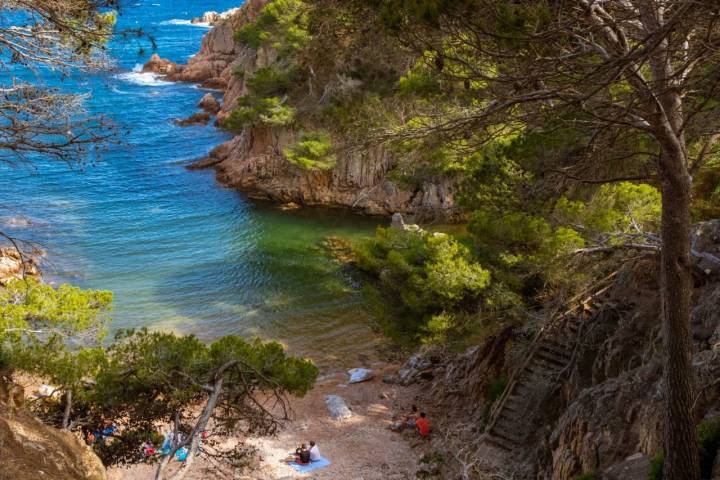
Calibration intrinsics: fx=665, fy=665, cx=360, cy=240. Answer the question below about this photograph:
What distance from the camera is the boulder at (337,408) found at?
674 inches

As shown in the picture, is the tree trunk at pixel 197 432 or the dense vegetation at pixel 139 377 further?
the dense vegetation at pixel 139 377

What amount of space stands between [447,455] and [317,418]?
13.4 feet

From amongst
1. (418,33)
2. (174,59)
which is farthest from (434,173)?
(174,59)

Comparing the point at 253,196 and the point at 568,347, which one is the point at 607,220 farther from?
the point at 253,196

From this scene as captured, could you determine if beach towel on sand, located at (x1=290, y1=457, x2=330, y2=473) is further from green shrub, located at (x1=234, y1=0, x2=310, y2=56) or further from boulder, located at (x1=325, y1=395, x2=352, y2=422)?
green shrub, located at (x1=234, y1=0, x2=310, y2=56)

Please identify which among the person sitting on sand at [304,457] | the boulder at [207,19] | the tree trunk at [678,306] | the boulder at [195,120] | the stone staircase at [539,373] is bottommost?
the person sitting on sand at [304,457]

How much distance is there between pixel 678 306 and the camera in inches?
258

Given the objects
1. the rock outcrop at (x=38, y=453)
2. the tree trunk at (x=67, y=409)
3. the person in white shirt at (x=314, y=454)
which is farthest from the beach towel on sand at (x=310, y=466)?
the rock outcrop at (x=38, y=453)

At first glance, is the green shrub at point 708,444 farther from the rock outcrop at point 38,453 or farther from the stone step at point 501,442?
the rock outcrop at point 38,453

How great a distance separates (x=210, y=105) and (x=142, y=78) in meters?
15.1

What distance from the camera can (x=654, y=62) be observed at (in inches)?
246

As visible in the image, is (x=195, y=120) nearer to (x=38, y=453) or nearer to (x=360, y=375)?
(x=360, y=375)

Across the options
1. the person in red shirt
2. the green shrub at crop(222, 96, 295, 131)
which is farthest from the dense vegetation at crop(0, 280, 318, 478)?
the green shrub at crop(222, 96, 295, 131)

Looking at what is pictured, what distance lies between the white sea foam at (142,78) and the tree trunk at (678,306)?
56095 mm
